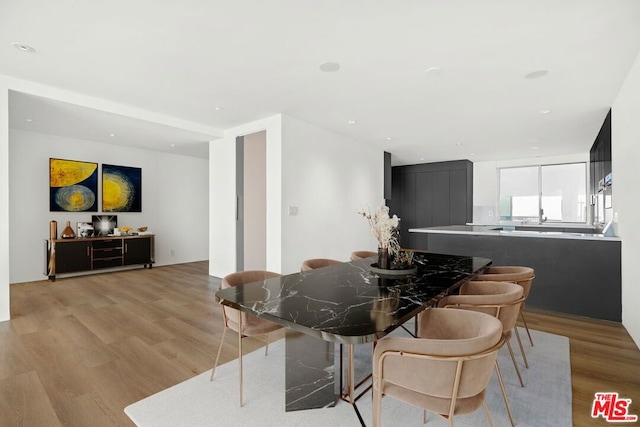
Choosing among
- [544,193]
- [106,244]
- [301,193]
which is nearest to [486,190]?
[544,193]

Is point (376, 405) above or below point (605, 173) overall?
below

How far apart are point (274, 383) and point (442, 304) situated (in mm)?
1309

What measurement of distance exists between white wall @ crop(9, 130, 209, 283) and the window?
783cm

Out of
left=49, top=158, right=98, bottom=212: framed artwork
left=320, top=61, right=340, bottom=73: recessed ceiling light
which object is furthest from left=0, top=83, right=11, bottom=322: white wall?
left=320, top=61, right=340, bottom=73: recessed ceiling light

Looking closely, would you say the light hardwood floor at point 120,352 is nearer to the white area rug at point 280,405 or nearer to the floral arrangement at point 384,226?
the white area rug at point 280,405

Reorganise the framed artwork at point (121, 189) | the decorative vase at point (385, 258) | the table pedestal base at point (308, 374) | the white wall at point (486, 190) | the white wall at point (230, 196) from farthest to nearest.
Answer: the white wall at point (486, 190)
the framed artwork at point (121, 189)
the white wall at point (230, 196)
the decorative vase at point (385, 258)
the table pedestal base at point (308, 374)

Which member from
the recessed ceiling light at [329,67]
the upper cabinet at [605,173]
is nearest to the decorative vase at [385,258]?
the recessed ceiling light at [329,67]

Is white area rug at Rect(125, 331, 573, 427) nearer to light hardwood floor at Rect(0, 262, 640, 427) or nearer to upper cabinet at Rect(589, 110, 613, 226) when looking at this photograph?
light hardwood floor at Rect(0, 262, 640, 427)

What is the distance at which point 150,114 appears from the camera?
4680mm

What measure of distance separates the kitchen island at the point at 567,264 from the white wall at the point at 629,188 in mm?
156

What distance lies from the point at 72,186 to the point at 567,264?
798 cm

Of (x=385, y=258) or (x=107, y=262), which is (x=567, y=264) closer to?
(x=385, y=258)

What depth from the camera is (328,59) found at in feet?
9.95

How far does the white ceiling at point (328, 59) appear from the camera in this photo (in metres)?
2.31
